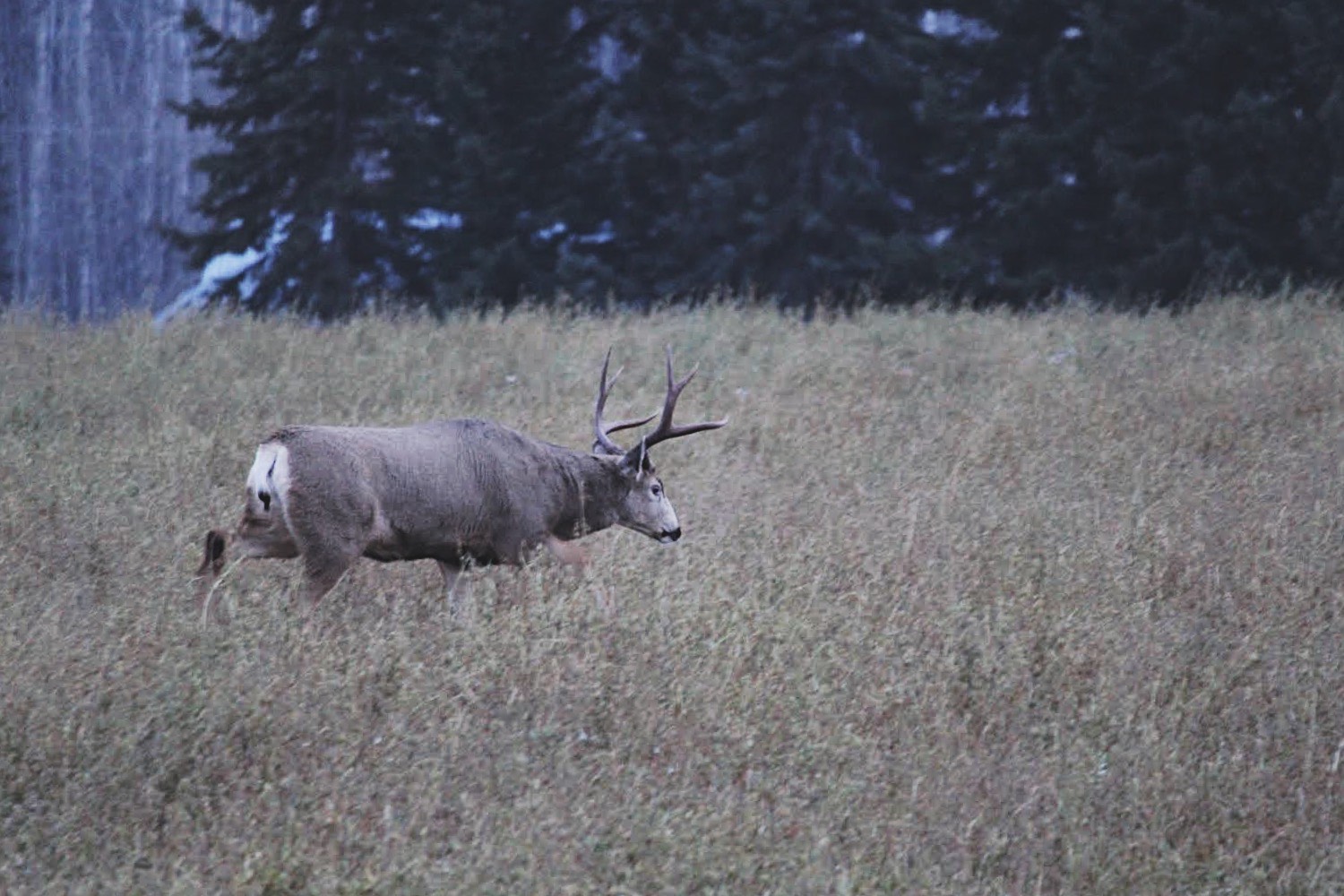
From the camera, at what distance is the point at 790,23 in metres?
20.0

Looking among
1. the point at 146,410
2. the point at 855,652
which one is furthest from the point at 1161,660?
the point at 146,410

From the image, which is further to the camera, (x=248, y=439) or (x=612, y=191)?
(x=612, y=191)

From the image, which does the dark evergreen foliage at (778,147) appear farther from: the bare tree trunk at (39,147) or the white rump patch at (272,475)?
the white rump patch at (272,475)

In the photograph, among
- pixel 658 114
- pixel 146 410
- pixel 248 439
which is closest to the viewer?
pixel 248 439

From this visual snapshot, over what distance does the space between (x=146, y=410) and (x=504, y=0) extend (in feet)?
42.7

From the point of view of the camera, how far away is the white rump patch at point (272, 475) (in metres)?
6.26

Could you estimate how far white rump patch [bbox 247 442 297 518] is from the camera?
626 centimetres

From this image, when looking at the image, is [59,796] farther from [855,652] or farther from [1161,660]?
[1161,660]

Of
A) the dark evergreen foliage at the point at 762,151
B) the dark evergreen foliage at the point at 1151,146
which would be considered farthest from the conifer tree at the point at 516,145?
the dark evergreen foliage at the point at 1151,146

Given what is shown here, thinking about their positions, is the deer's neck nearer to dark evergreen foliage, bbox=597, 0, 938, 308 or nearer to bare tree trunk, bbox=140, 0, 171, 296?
dark evergreen foliage, bbox=597, 0, 938, 308

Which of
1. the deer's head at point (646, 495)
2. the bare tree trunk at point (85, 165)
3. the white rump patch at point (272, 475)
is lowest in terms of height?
the bare tree trunk at point (85, 165)

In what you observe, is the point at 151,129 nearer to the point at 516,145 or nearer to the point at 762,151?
the point at 516,145

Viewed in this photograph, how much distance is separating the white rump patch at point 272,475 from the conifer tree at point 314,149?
531 inches

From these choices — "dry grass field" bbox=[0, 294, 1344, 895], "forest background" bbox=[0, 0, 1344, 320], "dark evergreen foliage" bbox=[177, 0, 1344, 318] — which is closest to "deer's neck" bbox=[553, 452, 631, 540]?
"dry grass field" bbox=[0, 294, 1344, 895]
